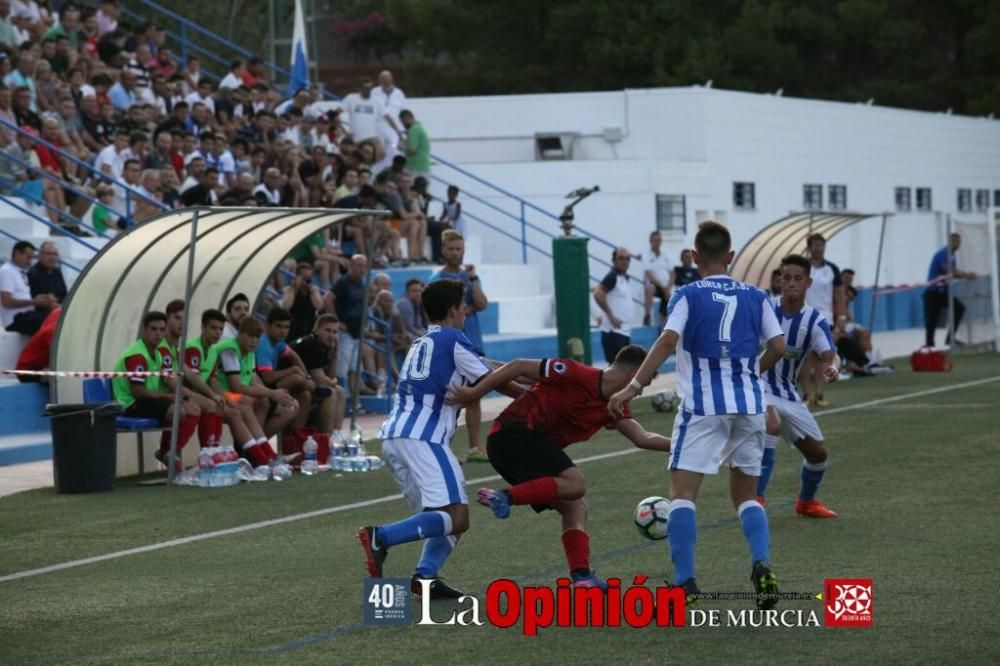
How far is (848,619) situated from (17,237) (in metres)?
15.3

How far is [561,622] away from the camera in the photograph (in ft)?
29.9

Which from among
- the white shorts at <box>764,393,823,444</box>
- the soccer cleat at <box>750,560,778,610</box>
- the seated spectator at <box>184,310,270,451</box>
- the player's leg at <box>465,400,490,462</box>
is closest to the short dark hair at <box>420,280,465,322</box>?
the soccer cleat at <box>750,560,778,610</box>

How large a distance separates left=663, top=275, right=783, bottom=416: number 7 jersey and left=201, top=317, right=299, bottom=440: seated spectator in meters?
8.00

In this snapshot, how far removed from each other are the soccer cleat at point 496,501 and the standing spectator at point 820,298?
13.0 metres

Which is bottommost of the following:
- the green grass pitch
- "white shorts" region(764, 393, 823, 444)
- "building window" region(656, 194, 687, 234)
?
the green grass pitch

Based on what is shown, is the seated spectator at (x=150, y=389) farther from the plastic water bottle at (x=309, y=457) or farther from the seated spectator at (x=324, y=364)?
the seated spectator at (x=324, y=364)

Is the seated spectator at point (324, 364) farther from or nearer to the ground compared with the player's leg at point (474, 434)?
farther from the ground

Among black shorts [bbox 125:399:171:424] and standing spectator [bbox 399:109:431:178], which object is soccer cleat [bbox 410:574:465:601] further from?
standing spectator [bbox 399:109:431:178]

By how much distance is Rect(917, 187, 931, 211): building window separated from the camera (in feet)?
155

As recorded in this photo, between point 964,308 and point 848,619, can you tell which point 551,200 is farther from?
point 848,619

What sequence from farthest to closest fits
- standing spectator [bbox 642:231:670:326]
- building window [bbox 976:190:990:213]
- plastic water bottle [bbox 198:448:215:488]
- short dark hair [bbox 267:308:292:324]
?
building window [bbox 976:190:990:213] → standing spectator [bbox 642:231:670:326] → short dark hair [bbox 267:308:292:324] → plastic water bottle [bbox 198:448:215:488]

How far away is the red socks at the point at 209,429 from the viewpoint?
16.6 meters

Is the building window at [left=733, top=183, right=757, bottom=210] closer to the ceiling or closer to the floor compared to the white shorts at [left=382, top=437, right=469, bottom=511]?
closer to the ceiling

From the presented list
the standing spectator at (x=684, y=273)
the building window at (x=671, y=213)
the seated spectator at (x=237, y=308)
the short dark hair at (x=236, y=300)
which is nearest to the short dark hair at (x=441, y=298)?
the seated spectator at (x=237, y=308)
